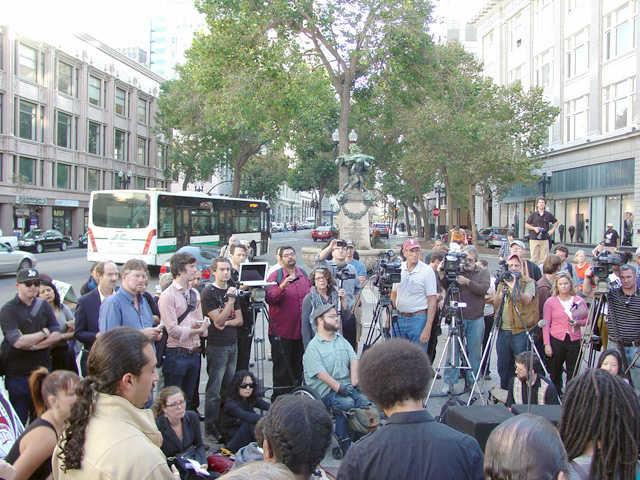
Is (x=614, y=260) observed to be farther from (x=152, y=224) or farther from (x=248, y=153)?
(x=248, y=153)

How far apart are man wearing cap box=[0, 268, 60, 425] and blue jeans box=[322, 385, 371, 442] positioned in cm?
262

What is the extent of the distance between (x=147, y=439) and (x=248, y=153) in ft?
130

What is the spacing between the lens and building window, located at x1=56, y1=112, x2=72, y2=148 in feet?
134

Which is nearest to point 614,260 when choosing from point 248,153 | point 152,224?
point 152,224

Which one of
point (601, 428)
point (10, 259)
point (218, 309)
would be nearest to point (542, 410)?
point (601, 428)

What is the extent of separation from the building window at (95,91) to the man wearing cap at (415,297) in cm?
4475

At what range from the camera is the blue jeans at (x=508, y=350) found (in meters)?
6.21

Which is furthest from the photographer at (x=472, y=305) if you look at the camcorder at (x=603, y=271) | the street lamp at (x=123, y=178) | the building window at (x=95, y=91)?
the building window at (x=95, y=91)

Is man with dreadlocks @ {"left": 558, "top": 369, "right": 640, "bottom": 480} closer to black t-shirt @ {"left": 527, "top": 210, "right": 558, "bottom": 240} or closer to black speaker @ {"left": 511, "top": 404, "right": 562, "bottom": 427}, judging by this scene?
black speaker @ {"left": 511, "top": 404, "right": 562, "bottom": 427}

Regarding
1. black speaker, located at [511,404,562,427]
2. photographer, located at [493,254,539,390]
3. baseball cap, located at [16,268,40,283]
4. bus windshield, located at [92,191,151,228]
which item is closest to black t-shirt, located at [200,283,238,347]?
baseball cap, located at [16,268,40,283]

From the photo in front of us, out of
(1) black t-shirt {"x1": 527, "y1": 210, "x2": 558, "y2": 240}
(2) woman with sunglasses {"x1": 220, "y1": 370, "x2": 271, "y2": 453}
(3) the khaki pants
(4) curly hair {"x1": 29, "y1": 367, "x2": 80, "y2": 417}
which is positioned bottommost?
(2) woman with sunglasses {"x1": 220, "y1": 370, "x2": 271, "y2": 453}

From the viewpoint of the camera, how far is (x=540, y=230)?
37.3ft

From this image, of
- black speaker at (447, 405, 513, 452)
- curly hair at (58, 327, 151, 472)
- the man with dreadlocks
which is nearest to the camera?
curly hair at (58, 327, 151, 472)

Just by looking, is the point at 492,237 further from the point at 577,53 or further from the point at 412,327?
the point at 412,327
